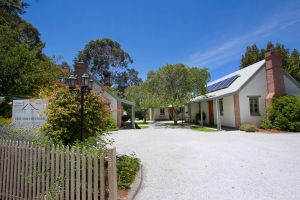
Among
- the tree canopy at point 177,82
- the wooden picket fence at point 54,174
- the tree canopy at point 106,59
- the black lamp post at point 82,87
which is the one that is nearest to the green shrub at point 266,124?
the tree canopy at point 177,82

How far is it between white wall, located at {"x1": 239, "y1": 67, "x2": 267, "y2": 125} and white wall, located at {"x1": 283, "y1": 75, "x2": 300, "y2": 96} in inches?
75.1

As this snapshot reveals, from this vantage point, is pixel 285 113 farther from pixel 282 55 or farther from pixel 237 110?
pixel 282 55

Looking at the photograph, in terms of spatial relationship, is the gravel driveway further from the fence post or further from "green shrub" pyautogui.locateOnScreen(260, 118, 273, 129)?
"green shrub" pyautogui.locateOnScreen(260, 118, 273, 129)

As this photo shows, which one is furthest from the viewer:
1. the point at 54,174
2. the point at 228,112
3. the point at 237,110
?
the point at 228,112

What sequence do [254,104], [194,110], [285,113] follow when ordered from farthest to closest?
[194,110], [254,104], [285,113]

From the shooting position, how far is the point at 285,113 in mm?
17406

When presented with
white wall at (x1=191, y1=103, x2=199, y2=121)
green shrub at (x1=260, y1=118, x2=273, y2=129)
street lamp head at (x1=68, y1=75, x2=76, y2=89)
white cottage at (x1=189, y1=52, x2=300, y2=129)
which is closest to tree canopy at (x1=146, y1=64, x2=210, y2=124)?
white wall at (x1=191, y1=103, x2=199, y2=121)

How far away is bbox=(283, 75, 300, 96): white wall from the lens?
20.5 meters

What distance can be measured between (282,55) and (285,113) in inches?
822

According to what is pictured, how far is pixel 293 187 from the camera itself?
17.1 ft

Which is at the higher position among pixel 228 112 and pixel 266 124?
pixel 228 112

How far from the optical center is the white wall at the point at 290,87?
20453 mm

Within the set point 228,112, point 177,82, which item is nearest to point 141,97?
point 177,82

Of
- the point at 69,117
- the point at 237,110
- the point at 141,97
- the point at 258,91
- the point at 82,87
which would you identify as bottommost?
the point at 69,117
